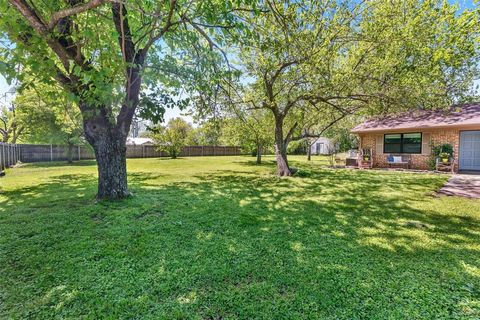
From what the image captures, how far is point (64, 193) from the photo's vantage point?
21.1ft

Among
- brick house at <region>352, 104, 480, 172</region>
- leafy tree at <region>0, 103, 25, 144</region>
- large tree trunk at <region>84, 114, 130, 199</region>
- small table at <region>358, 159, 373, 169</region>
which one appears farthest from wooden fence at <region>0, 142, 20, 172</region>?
brick house at <region>352, 104, 480, 172</region>

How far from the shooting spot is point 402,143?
44.0 feet

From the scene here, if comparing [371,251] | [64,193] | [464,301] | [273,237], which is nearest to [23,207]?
[64,193]

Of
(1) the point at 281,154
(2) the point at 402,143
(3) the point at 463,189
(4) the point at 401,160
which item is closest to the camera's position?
(3) the point at 463,189

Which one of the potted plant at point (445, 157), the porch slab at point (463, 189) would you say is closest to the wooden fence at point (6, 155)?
the porch slab at point (463, 189)

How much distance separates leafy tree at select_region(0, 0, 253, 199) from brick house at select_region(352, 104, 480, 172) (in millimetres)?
11680

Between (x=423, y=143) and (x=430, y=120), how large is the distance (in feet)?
4.18

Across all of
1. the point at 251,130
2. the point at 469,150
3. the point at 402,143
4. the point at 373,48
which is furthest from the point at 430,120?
the point at 251,130

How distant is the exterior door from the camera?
→ 11.7 meters

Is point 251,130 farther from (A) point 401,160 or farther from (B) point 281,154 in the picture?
(A) point 401,160

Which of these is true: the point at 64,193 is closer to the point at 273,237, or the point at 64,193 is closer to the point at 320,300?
the point at 273,237

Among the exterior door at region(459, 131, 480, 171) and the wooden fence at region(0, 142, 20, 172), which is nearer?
the wooden fence at region(0, 142, 20, 172)

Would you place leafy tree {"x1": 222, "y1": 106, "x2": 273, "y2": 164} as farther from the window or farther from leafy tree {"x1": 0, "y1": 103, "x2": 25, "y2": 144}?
leafy tree {"x1": 0, "y1": 103, "x2": 25, "y2": 144}

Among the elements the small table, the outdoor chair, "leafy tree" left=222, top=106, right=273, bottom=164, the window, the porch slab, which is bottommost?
the porch slab
